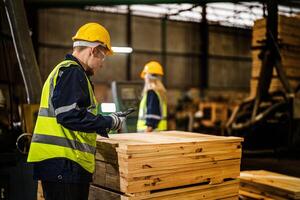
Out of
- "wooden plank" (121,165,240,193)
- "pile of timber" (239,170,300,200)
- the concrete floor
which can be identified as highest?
"wooden plank" (121,165,240,193)

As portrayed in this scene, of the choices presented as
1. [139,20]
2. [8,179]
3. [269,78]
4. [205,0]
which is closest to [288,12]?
[139,20]

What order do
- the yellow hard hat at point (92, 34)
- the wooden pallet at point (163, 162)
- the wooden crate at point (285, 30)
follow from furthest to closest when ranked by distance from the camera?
1. the wooden crate at point (285, 30)
2. the wooden pallet at point (163, 162)
3. the yellow hard hat at point (92, 34)

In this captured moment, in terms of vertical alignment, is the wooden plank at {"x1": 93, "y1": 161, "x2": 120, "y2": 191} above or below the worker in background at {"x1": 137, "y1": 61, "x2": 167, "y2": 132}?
below

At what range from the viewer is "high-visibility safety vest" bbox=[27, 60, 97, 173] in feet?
9.14

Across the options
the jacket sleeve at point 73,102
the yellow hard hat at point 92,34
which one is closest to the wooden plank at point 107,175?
the jacket sleeve at point 73,102

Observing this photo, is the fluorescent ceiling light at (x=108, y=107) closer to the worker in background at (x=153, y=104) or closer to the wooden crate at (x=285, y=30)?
the worker in background at (x=153, y=104)

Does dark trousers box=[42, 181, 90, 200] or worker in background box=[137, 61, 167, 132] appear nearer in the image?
dark trousers box=[42, 181, 90, 200]

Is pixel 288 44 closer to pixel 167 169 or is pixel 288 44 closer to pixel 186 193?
pixel 186 193

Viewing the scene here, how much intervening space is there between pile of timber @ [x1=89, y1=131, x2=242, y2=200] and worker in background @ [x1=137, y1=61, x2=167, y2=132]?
248 cm

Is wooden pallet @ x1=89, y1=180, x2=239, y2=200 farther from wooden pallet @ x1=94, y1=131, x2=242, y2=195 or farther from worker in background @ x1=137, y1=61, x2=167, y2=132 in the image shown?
worker in background @ x1=137, y1=61, x2=167, y2=132

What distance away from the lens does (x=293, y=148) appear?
7.79 m

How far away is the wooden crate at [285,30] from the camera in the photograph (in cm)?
863

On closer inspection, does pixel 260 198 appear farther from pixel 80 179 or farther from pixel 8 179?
pixel 8 179

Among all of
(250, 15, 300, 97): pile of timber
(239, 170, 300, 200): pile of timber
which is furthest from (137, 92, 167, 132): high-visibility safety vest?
(250, 15, 300, 97): pile of timber
